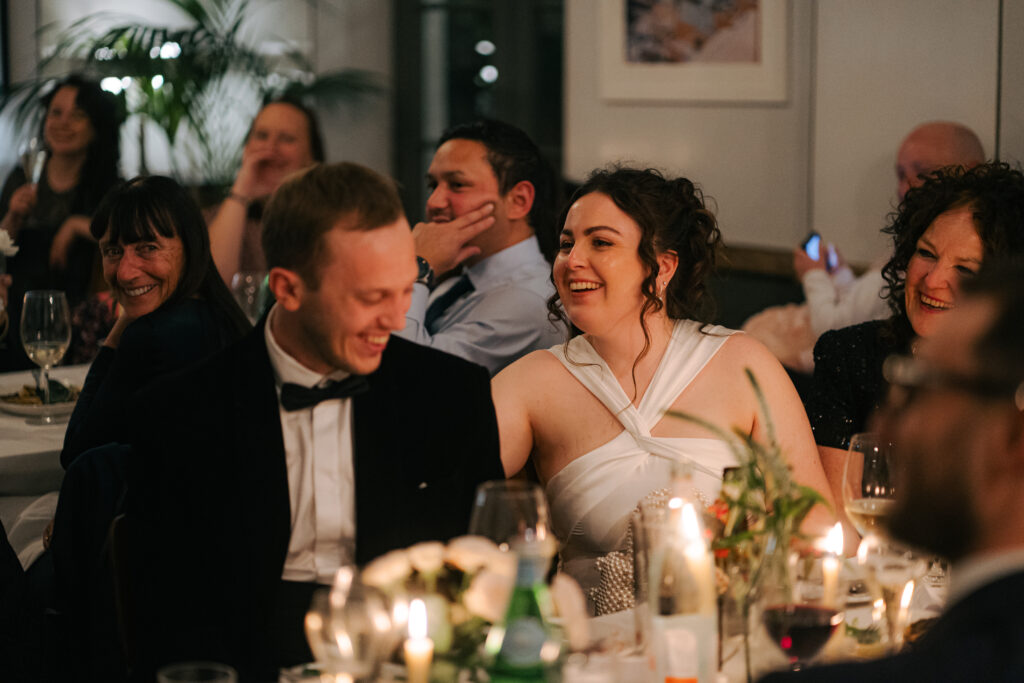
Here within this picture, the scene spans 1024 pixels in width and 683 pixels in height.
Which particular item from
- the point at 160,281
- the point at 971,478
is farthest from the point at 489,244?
the point at 971,478

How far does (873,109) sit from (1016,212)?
2399 millimetres

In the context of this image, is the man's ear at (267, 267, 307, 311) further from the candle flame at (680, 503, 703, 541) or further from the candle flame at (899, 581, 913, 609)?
the candle flame at (899, 581, 913, 609)

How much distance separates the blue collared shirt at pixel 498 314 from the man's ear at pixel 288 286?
4.41ft

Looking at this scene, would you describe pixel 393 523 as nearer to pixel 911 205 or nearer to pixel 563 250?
pixel 563 250

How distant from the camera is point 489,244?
11.3 ft

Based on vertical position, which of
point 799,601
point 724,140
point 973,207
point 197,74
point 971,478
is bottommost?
point 799,601

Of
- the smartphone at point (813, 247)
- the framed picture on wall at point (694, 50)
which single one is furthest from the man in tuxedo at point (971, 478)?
the framed picture on wall at point (694, 50)

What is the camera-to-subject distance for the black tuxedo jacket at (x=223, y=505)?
177cm

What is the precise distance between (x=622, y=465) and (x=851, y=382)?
2.24 ft

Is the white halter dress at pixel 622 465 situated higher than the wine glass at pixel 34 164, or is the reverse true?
the wine glass at pixel 34 164

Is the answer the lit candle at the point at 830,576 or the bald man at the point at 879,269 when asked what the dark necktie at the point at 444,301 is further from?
the lit candle at the point at 830,576

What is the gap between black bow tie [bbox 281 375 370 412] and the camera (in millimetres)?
1776

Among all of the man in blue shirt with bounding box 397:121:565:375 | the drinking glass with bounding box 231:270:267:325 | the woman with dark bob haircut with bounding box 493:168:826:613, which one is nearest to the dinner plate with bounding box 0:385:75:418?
the drinking glass with bounding box 231:270:267:325

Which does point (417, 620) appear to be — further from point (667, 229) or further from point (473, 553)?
point (667, 229)
